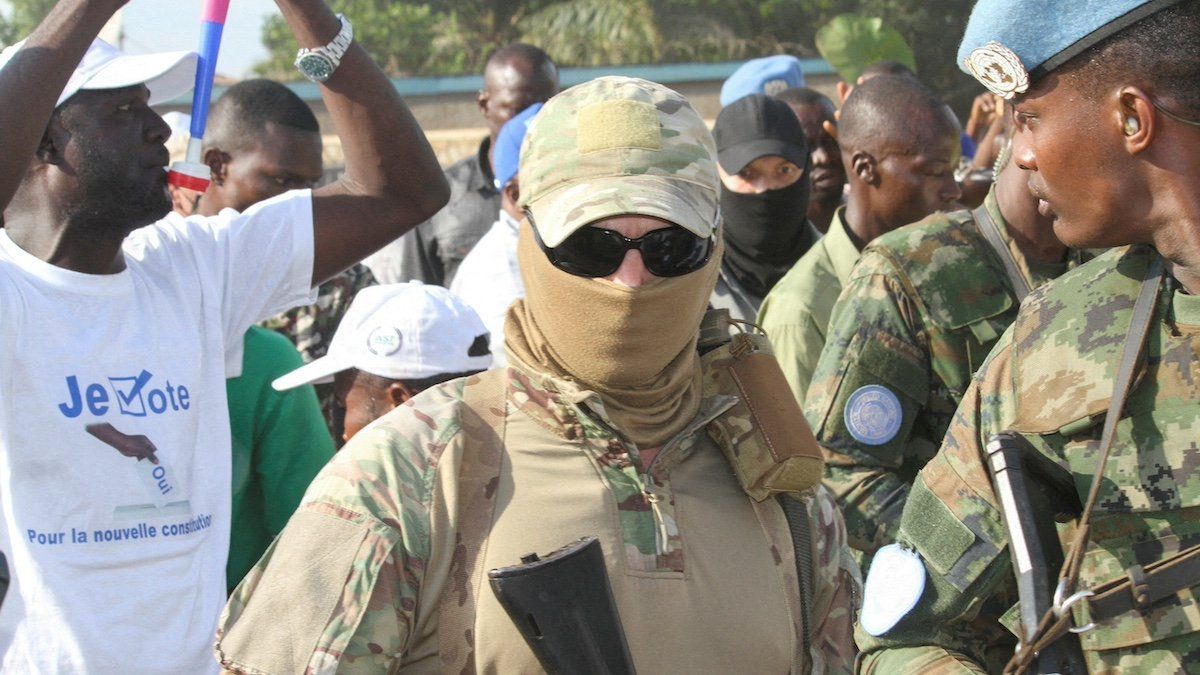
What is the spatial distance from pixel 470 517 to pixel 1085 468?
96 centimetres

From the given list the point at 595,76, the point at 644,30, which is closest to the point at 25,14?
the point at 644,30

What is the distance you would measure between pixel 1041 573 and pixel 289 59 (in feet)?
104

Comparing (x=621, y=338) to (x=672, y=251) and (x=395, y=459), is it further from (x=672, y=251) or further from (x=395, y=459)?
(x=395, y=459)

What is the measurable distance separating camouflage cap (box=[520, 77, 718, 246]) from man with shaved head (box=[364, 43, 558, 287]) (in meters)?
4.19

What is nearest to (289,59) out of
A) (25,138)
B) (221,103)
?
(221,103)

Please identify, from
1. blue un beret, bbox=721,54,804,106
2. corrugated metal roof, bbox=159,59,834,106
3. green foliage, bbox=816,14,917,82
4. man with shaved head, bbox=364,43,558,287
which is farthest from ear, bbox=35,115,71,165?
corrugated metal roof, bbox=159,59,834,106

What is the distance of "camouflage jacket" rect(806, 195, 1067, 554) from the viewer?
3.26m

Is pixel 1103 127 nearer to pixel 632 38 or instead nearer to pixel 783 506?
pixel 783 506

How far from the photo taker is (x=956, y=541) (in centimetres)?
226

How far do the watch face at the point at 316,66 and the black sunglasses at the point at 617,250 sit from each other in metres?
1.36

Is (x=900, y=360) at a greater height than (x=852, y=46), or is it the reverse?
(x=900, y=360)

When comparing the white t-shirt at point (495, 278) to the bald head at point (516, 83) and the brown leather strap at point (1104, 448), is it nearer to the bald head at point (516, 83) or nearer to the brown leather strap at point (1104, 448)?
the bald head at point (516, 83)

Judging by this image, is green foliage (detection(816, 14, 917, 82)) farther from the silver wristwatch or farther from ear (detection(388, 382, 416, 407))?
ear (detection(388, 382, 416, 407))

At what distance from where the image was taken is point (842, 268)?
436 cm
